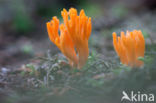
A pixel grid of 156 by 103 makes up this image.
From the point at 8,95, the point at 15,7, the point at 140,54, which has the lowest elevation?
the point at 8,95

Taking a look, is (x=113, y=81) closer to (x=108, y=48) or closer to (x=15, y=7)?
(x=108, y=48)

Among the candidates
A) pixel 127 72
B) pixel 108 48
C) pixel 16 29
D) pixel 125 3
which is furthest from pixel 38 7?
pixel 127 72
